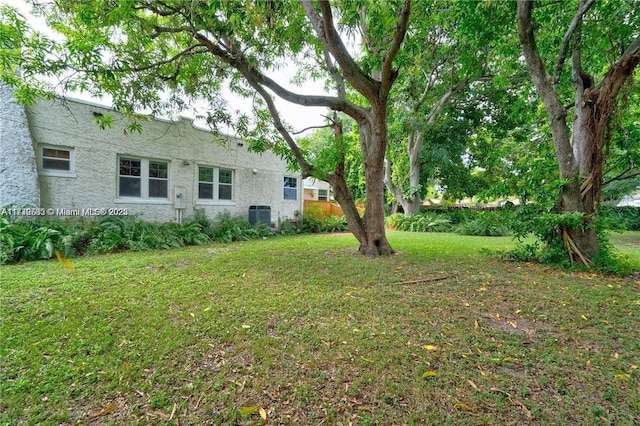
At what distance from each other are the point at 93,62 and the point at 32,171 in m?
4.18

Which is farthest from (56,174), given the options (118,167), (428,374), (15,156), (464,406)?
(464,406)

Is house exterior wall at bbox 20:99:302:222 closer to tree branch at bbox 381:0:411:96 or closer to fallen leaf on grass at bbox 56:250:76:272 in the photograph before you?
fallen leaf on grass at bbox 56:250:76:272

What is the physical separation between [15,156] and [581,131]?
1166 cm

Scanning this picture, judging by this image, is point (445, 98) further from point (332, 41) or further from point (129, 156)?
point (129, 156)

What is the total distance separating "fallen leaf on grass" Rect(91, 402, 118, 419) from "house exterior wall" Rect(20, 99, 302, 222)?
21.0ft

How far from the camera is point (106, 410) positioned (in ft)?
5.33

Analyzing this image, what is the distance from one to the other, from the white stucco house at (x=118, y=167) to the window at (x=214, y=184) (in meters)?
0.04

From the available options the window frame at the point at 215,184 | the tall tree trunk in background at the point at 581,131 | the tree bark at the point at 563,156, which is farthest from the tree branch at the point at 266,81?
the window frame at the point at 215,184

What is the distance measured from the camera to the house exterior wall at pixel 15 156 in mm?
6195

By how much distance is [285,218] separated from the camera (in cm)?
1257

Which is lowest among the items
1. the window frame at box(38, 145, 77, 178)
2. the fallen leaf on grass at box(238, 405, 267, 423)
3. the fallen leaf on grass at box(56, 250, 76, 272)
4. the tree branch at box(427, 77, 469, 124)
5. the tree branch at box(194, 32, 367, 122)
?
the fallen leaf on grass at box(238, 405, 267, 423)

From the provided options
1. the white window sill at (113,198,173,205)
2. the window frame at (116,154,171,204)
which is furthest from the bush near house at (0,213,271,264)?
the window frame at (116,154,171,204)

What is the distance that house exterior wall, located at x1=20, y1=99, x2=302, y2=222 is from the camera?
6957mm

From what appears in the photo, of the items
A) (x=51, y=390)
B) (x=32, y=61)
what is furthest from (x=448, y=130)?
(x=51, y=390)
